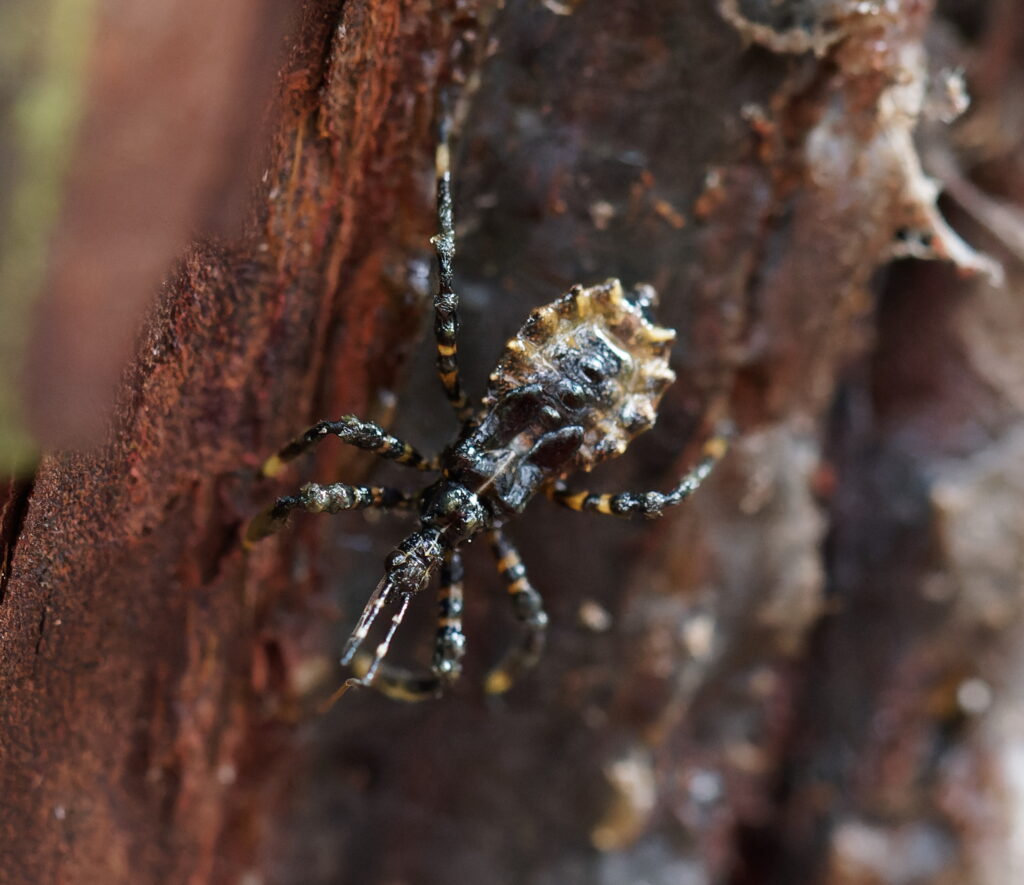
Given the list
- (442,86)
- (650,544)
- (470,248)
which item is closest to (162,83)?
(442,86)

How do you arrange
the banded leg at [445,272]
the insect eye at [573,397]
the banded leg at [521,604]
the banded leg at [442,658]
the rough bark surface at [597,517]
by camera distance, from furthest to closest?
the banded leg at [521,604] → the banded leg at [442,658] → the insect eye at [573,397] → the banded leg at [445,272] → the rough bark surface at [597,517]

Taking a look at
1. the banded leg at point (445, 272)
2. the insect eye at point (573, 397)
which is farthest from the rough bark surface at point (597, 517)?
the insect eye at point (573, 397)

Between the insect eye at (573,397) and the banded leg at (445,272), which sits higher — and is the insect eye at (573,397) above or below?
below

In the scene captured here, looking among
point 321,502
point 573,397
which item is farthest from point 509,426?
point 321,502

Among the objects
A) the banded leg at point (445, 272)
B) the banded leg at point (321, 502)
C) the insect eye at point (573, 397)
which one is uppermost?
the banded leg at point (445, 272)

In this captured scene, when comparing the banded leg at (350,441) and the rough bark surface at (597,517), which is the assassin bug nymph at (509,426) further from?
the rough bark surface at (597,517)

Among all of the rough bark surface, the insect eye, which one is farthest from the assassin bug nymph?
the rough bark surface
